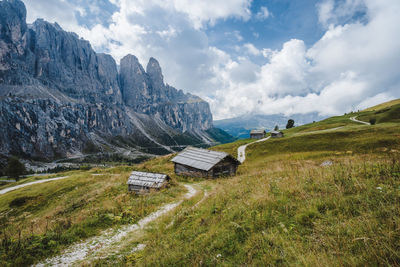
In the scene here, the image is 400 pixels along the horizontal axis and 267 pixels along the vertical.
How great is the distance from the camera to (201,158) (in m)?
29.4

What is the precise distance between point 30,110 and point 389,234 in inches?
10695

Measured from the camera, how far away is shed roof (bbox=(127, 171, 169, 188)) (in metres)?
18.2

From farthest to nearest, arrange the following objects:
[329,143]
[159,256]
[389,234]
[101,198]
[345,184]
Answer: [329,143], [101,198], [345,184], [159,256], [389,234]

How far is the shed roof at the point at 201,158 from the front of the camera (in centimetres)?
2708

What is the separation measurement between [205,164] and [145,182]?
36.7 feet

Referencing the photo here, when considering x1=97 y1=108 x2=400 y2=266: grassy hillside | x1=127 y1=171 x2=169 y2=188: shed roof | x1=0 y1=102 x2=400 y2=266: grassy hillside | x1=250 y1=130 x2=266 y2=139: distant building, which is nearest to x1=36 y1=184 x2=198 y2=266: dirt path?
x1=0 y1=102 x2=400 y2=266: grassy hillside

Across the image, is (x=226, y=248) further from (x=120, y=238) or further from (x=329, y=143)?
(x=329, y=143)

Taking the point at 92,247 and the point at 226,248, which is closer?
the point at 226,248

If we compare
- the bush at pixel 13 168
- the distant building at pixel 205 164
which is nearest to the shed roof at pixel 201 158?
the distant building at pixel 205 164

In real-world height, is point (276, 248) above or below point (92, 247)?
above

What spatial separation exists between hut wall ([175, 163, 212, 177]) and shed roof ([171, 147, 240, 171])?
1.03 meters

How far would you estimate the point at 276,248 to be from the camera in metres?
3.57

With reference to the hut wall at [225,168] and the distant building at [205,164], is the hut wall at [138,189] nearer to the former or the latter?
the distant building at [205,164]

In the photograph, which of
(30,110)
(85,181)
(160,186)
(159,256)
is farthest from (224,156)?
(30,110)
